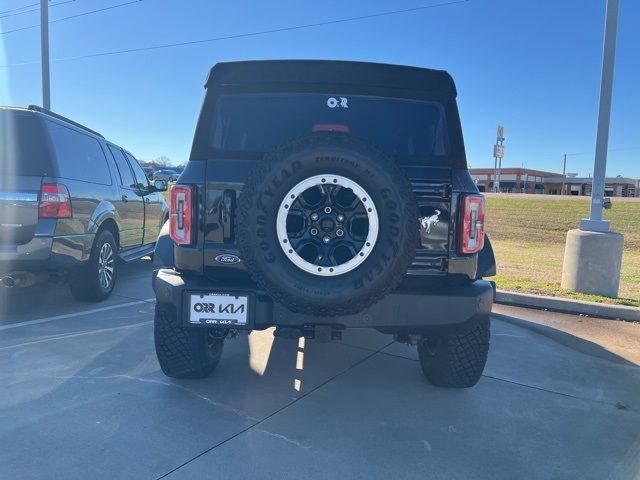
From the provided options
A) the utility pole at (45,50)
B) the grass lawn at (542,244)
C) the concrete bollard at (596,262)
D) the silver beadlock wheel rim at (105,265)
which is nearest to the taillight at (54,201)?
the silver beadlock wheel rim at (105,265)

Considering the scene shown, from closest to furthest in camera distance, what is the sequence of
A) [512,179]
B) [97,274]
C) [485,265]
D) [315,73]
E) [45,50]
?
[315,73] < [485,265] < [97,274] < [45,50] < [512,179]

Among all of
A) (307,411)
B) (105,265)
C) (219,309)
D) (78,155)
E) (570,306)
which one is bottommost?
(307,411)

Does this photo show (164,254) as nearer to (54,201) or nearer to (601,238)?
(54,201)

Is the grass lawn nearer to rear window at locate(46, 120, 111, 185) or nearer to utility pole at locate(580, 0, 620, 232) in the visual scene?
utility pole at locate(580, 0, 620, 232)

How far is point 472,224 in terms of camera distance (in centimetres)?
290

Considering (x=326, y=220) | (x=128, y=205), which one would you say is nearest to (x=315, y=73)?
(x=326, y=220)

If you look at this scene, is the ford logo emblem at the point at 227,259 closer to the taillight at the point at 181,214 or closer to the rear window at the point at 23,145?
the taillight at the point at 181,214

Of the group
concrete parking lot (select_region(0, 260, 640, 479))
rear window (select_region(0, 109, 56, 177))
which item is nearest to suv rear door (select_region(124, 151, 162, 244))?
rear window (select_region(0, 109, 56, 177))

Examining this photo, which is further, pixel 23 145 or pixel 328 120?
pixel 23 145

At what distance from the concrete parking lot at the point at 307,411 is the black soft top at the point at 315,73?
80.7 inches

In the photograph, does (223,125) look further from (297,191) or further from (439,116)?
(439,116)

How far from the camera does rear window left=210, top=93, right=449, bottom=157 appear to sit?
123 inches

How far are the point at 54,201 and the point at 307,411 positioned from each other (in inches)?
126

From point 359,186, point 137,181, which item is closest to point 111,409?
point 359,186
